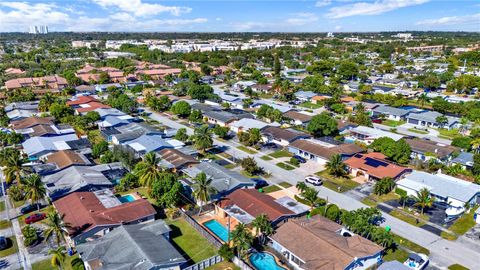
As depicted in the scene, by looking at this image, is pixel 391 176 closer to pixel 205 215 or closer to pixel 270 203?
pixel 270 203

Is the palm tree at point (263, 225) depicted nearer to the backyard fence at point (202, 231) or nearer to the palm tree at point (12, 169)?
the backyard fence at point (202, 231)

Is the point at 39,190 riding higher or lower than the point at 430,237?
higher

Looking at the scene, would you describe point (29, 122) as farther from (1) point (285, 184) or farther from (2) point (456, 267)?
(2) point (456, 267)

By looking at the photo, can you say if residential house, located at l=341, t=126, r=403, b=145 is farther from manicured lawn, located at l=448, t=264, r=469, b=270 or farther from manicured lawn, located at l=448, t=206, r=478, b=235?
manicured lawn, located at l=448, t=264, r=469, b=270

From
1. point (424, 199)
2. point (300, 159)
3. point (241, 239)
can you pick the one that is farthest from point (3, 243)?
point (424, 199)

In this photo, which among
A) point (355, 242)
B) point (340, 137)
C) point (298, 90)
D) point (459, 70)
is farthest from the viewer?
point (459, 70)

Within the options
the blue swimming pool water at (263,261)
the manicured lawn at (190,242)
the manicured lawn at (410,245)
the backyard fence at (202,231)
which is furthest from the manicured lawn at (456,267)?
the manicured lawn at (190,242)

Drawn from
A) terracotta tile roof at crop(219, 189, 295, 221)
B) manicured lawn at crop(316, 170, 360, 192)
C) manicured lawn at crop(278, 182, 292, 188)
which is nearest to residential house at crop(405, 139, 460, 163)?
manicured lawn at crop(316, 170, 360, 192)

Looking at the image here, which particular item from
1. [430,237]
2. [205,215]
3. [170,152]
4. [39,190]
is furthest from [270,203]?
[39,190]
